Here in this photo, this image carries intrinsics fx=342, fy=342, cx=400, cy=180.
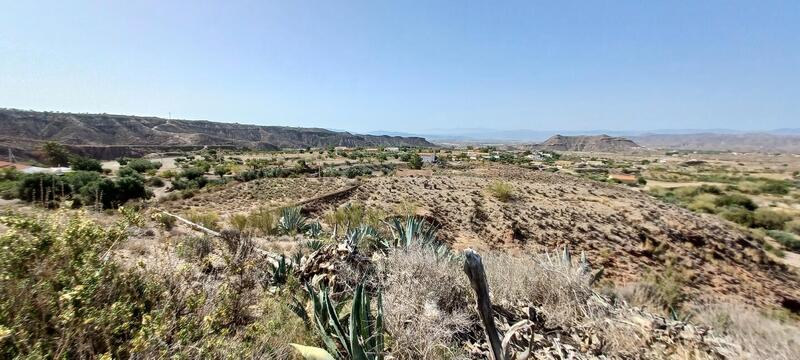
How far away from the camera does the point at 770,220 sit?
19.0 metres

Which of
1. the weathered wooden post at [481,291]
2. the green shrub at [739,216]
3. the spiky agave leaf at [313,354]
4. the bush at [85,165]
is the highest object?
the weathered wooden post at [481,291]

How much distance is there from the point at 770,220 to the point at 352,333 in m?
26.7

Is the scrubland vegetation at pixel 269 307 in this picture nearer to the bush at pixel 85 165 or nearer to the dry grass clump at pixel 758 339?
the dry grass clump at pixel 758 339

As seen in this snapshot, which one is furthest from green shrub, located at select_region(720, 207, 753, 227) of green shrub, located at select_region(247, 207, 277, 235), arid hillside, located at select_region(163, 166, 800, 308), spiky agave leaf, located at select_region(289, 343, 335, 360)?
spiky agave leaf, located at select_region(289, 343, 335, 360)

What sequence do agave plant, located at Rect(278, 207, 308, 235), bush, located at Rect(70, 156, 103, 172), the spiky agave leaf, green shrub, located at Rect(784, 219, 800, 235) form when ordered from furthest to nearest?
bush, located at Rect(70, 156, 103, 172) → green shrub, located at Rect(784, 219, 800, 235) → agave plant, located at Rect(278, 207, 308, 235) → the spiky agave leaf

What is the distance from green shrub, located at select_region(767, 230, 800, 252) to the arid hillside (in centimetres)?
505

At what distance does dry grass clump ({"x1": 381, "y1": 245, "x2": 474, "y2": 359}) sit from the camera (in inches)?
104

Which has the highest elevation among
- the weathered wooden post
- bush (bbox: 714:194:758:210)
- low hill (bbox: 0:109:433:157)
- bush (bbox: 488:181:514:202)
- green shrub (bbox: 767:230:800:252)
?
low hill (bbox: 0:109:433:157)

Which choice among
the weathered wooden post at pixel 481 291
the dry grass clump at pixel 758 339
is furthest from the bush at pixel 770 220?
the weathered wooden post at pixel 481 291

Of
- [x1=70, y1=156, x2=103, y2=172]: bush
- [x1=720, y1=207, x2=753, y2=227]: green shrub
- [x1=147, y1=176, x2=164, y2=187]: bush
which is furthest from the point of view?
[x1=70, y1=156, x2=103, y2=172]: bush

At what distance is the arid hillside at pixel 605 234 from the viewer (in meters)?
8.58

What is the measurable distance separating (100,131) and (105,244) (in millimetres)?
98662

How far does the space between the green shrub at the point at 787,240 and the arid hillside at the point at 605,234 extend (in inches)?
199

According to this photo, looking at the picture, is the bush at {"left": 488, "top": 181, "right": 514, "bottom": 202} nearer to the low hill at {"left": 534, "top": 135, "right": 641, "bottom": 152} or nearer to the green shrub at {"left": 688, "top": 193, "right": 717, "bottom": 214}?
the green shrub at {"left": 688, "top": 193, "right": 717, "bottom": 214}
